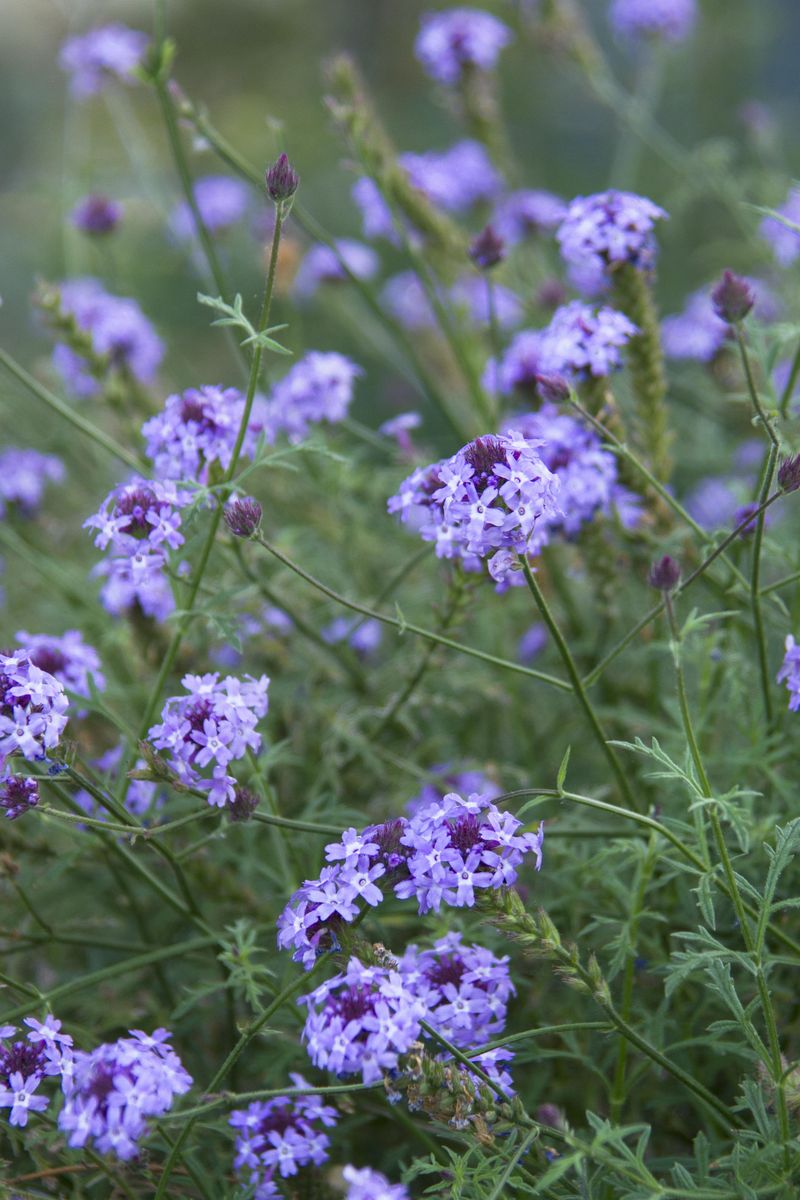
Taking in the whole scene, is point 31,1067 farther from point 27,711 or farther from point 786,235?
point 786,235

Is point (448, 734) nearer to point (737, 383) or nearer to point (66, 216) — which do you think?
point (737, 383)

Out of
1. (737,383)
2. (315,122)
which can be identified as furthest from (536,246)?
(315,122)

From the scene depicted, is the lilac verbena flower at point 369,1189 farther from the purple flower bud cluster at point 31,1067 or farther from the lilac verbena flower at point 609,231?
the lilac verbena flower at point 609,231

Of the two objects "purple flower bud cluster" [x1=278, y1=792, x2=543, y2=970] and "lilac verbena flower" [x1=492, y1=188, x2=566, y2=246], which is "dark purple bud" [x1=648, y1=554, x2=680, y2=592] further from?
"lilac verbena flower" [x1=492, y1=188, x2=566, y2=246]

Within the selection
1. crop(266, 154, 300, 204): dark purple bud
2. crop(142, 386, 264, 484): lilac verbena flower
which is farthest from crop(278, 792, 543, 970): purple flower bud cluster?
crop(266, 154, 300, 204): dark purple bud

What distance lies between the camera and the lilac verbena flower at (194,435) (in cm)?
221

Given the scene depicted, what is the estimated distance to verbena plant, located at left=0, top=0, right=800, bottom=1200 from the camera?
5.52 feet

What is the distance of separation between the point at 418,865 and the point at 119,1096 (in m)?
0.47

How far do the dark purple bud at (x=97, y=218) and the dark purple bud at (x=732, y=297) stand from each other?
1992 millimetres

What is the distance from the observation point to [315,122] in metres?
10.9

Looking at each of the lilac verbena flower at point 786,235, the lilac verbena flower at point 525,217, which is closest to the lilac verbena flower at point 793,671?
the lilac verbena flower at point 786,235

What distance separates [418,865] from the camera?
1636 millimetres

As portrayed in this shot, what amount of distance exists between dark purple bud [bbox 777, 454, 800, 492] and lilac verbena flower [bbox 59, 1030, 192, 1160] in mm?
1166

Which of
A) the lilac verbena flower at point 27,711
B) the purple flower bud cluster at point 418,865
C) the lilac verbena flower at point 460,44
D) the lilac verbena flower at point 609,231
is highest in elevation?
the lilac verbena flower at point 460,44
